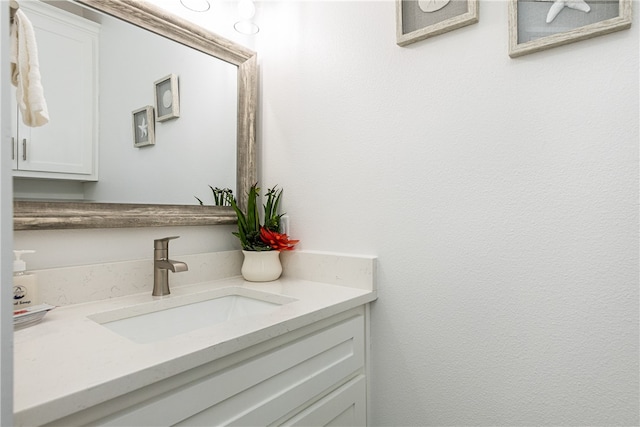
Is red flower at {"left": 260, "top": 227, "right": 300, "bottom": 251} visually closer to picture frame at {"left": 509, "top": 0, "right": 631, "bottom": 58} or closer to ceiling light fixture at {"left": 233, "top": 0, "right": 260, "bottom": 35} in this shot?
ceiling light fixture at {"left": 233, "top": 0, "right": 260, "bottom": 35}

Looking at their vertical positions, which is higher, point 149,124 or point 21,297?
point 149,124

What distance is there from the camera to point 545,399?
0.88 m

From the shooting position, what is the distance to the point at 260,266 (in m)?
1.26

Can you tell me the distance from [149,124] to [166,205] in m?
0.25

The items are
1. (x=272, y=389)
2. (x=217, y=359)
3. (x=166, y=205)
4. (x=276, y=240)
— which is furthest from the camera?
(x=276, y=240)

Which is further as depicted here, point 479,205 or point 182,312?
point 182,312

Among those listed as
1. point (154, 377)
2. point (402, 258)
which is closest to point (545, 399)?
point (402, 258)

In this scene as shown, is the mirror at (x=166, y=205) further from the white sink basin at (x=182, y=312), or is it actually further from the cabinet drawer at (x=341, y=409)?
the cabinet drawer at (x=341, y=409)

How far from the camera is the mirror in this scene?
0.92 meters

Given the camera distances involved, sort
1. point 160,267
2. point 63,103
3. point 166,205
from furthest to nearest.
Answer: point 166,205 → point 160,267 → point 63,103

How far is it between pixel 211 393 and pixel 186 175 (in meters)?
0.75

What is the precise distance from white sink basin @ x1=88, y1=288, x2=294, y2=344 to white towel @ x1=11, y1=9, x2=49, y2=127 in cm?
49

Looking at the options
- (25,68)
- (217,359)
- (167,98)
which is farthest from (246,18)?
(217,359)

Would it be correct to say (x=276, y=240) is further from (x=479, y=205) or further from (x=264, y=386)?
(x=479, y=205)
